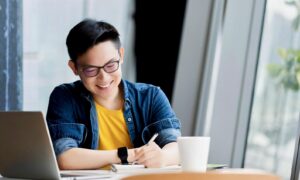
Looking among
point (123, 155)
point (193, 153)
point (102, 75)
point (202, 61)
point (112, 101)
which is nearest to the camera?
point (193, 153)

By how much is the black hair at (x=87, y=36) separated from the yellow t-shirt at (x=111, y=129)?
9.4 inches

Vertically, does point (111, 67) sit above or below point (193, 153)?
above

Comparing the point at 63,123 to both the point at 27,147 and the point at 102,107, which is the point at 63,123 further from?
the point at 27,147

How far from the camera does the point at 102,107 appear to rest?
8.00 ft

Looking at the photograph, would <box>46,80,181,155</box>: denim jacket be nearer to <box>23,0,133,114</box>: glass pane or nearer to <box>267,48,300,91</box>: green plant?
<box>267,48,300,91</box>: green plant

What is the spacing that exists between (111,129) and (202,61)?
1.44 m

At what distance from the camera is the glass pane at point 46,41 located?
346cm

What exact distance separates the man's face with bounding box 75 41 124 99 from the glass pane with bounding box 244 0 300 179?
1.10 m

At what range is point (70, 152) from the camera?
2.21m

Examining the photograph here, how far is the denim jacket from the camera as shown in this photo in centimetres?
234

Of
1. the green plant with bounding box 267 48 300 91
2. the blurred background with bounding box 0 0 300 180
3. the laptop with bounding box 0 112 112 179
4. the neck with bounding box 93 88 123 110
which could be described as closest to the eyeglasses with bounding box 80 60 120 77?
the neck with bounding box 93 88 123 110

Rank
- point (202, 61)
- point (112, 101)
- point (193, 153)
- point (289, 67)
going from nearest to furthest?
point (193, 153)
point (112, 101)
point (289, 67)
point (202, 61)

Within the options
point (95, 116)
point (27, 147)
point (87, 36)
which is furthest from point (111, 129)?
point (27, 147)

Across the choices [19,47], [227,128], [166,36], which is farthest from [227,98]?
[19,47]
